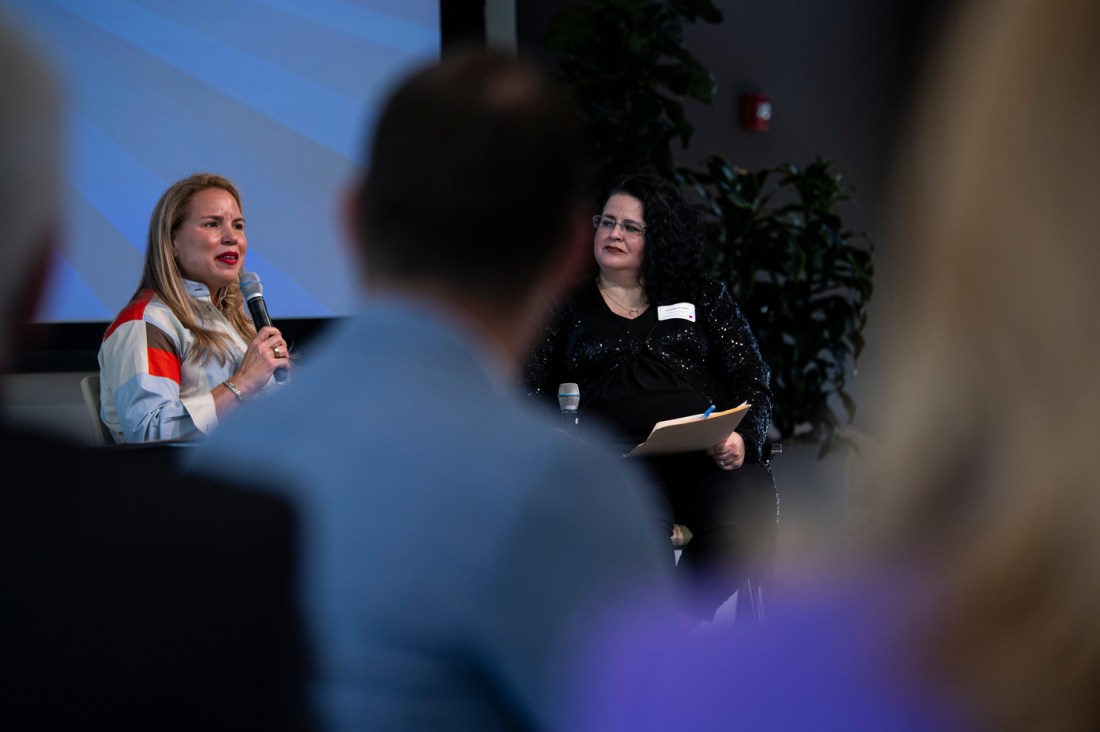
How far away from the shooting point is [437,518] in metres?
0.60

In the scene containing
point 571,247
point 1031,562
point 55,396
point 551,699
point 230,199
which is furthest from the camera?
point 55,396

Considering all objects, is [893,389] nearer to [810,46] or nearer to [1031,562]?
[1031,562]

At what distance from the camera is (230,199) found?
9.64 ft

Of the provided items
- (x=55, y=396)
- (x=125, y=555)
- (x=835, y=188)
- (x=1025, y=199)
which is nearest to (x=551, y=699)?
(x=125, y=555)

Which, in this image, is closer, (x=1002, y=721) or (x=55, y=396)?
(x=1002, y=721)

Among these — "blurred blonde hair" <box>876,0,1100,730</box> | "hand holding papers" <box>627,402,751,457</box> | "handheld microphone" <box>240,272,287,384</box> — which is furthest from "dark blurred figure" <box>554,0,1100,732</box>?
"handheld microphone" <box>240,272,287,384</box>

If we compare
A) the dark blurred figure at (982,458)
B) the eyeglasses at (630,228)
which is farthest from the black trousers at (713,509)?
the dark blurred figure at (982,458)

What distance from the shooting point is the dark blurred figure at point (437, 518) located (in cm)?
59

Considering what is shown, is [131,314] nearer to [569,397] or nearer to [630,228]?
[569,397]

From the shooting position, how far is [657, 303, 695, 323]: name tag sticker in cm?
326

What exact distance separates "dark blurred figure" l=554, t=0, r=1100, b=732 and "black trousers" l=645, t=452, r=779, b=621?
2562mm

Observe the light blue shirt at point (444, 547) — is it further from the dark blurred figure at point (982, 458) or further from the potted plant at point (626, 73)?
the potted plant at point (626, 73)

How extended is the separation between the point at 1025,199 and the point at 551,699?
1.16 ft

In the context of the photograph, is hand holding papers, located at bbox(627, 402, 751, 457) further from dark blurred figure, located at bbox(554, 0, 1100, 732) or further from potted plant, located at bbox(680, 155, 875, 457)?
dark blurred figure, located at bbox(554, 0, 1100, 732)
